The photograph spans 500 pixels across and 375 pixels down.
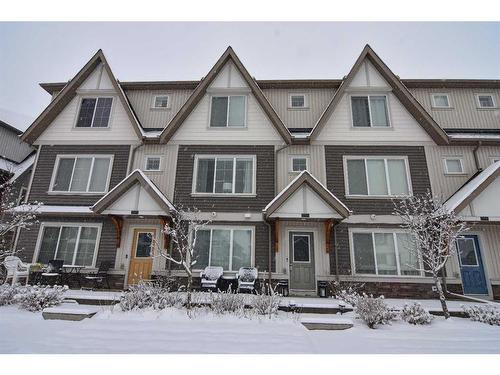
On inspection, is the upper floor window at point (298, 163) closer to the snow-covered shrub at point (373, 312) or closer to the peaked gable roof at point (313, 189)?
the peaked gable roof at point (313, 189)

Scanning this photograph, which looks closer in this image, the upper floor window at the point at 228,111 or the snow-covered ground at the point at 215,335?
the snow-covered ground at the point at 215,335

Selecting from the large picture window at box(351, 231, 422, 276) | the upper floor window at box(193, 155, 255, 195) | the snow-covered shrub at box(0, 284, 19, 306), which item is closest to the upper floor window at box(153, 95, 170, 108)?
the upper floor window at box(193, 155, 255, 195)

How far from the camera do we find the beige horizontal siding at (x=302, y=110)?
45.8 ft

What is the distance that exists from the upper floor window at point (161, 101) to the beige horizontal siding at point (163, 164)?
2698mm

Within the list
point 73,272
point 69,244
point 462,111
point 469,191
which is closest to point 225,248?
point 73,272

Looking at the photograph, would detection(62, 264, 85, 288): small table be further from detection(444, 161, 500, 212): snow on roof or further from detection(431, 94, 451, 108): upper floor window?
detection(431, 94, 451, 108): upper floor window

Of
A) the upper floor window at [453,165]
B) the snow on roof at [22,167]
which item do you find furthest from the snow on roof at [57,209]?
the upper floor window at [453,165]

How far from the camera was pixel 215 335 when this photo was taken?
607 cm

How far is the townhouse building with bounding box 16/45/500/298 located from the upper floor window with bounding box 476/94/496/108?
2.1 inches

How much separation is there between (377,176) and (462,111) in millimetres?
5909

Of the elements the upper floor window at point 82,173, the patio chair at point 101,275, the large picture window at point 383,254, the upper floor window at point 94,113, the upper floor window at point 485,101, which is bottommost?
the patio chair at point 101,275

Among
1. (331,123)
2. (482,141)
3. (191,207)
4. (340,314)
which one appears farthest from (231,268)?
(482,141)

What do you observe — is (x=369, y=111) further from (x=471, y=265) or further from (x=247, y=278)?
(x=247, y=278)

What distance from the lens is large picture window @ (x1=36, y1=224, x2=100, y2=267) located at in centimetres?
1200
